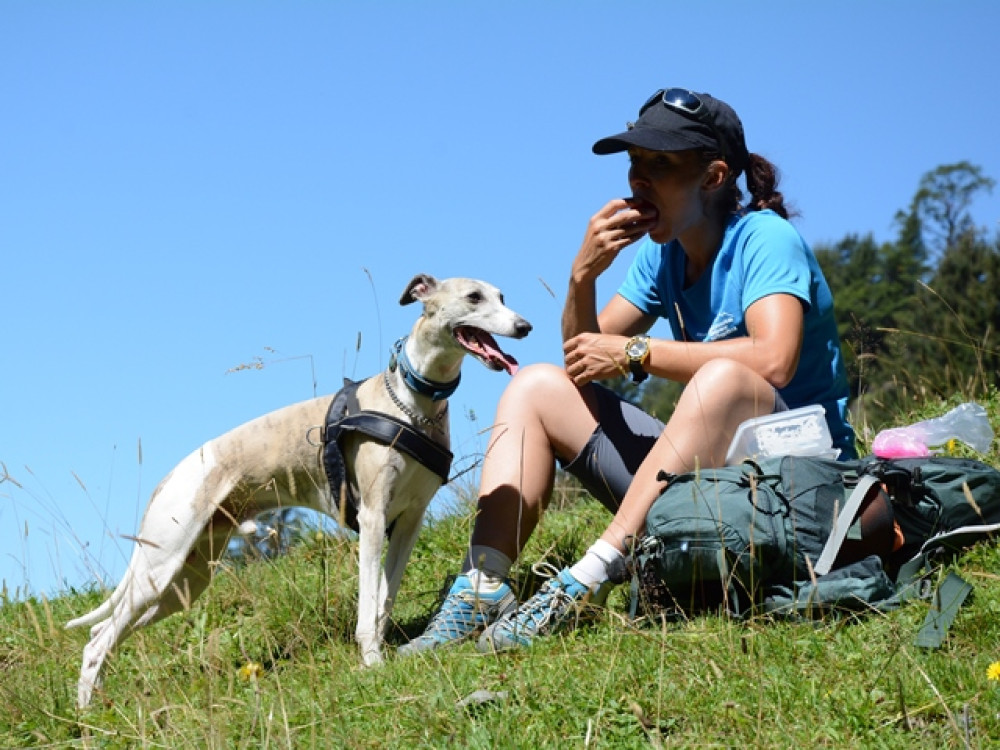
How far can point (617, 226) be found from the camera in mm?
4496

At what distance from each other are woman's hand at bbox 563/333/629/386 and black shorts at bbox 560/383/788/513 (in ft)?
0.52

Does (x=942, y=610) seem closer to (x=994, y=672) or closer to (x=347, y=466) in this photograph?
(x=994, y=672)

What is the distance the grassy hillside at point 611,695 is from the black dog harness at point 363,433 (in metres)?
0.81

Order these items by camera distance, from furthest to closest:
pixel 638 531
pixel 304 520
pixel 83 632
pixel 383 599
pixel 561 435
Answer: pixel 304 520 < pixel 83 632 < pixel 383 599 < pixel 561 435 < pixel 638 531

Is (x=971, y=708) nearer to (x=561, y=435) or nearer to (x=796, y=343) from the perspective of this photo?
(x=796, y=343)

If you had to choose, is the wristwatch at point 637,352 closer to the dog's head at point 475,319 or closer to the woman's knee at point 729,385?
the woman's knee at point 729,385

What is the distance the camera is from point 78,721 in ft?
13.4

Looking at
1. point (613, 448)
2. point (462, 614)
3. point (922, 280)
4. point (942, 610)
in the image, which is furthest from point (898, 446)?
point (922, 280)

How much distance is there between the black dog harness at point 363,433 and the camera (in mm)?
4926

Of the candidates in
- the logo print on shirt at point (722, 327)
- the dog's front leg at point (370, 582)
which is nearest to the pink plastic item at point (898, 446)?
the logo print on shirt at point (722, 327)

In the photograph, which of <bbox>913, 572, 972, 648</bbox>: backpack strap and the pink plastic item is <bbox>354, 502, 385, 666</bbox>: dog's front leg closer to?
<bbox>913, 572, 972, 648</bbox>: backpack strap

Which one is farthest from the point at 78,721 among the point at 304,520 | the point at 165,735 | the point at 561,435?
the point at 304,520

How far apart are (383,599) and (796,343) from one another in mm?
2064

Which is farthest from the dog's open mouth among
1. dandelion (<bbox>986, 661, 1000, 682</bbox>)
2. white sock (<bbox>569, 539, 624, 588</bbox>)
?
dandelion (<bbox>986, 661, 1000, 682</bbox>)
